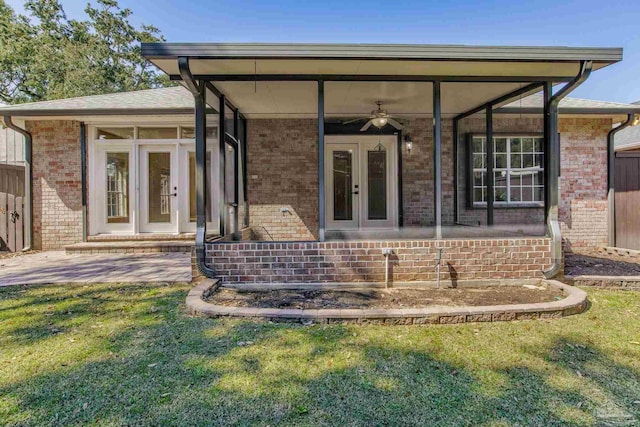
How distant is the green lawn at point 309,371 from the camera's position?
199cm

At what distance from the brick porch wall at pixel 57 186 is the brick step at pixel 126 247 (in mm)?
516

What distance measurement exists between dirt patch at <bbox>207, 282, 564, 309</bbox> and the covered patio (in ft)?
0.80

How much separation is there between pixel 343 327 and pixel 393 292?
47.5 inches

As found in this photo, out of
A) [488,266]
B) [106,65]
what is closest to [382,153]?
[488,266]

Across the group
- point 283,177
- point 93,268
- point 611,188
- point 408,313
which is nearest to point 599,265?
point 611,188

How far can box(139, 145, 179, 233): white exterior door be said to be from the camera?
7.57 meters

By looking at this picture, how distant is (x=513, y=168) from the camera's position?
7691 millimetres

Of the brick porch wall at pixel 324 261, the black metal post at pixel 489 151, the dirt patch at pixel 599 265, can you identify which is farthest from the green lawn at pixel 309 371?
the black metal post at pixel 489 151

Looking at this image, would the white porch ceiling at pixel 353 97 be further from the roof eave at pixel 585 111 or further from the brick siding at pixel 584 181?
the brick siding at pixel 584 181

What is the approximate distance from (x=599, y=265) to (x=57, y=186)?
33.5ft

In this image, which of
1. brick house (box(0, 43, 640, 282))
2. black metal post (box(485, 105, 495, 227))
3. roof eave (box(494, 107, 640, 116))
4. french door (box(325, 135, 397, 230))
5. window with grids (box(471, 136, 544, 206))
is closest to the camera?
black metal post (box(485, 105, 495, 227))

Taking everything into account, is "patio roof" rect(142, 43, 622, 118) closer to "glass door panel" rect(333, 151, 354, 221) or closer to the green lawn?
"glass door panel" rect(333, 151, 354, 221)

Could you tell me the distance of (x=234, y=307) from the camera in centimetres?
360

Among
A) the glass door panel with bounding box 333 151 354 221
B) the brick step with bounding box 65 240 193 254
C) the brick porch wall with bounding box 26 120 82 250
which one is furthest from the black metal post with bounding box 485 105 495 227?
the brick porch wall with bounding box 26 120 82 250
